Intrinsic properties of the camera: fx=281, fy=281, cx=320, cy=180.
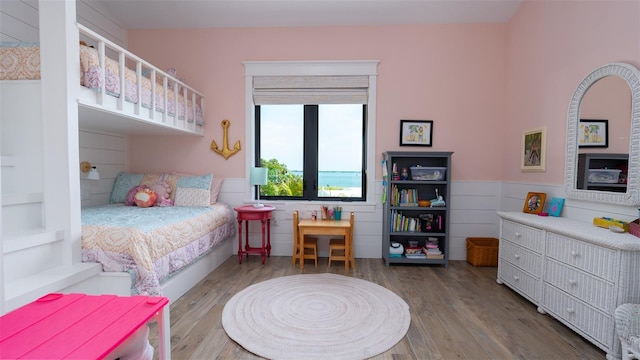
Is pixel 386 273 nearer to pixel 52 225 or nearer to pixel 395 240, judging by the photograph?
pixel 395 240

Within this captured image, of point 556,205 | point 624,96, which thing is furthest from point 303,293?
point 624,96

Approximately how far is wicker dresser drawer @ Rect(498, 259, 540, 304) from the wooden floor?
9cm

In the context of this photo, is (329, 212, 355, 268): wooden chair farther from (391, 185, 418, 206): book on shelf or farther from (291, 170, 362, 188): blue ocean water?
(291, 170, 362, 188): blue ocean water

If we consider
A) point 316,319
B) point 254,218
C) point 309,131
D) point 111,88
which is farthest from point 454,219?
point 111,88

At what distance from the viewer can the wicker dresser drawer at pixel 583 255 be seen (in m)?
1.71

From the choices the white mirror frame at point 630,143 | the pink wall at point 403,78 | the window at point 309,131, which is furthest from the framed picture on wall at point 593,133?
the window at point 309,131

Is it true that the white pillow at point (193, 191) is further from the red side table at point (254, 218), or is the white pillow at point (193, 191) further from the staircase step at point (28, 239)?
the staircase step at point (28, 239)

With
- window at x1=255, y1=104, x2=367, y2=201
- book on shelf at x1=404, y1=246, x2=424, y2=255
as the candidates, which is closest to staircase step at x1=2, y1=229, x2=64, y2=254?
window at x1=255, y1=104, x2=367, y2=201

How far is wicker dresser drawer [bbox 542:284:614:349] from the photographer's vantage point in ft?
5.62

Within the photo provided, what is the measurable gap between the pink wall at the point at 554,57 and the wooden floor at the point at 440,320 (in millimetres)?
1311

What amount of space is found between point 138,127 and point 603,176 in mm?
4397

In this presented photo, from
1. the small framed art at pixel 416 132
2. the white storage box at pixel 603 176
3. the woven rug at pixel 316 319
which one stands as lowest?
the woven rug at pixel 316 319

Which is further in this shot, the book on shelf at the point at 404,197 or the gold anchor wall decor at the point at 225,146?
the gold anchor wall decor at the point at 225,146

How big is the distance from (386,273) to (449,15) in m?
3.23
